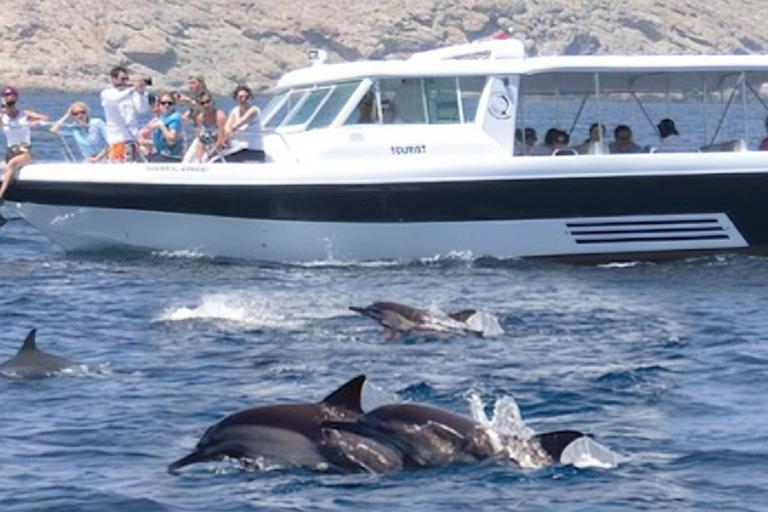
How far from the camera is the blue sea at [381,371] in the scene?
1267 cm

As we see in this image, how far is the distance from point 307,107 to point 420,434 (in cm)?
1327

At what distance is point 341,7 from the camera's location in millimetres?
154750

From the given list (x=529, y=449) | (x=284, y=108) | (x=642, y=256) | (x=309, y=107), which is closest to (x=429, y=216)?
(x=309, y=107)

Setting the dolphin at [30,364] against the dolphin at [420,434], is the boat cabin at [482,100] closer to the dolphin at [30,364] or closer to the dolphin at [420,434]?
the dolphin at [30,364]

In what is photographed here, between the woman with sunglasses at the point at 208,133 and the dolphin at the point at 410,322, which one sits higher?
the woman with sunglasses at the point at 208,133

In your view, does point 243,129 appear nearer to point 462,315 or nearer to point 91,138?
point 91,138

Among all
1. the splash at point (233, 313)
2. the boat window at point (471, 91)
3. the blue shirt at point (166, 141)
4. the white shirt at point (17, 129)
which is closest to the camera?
the splash at point (233, 313)

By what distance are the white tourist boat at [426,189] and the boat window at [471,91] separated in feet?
0.07

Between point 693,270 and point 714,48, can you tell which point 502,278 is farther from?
point 714,48

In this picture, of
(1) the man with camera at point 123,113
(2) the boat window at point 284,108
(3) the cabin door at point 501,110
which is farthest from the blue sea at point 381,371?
(2) the boat window at point 284,108

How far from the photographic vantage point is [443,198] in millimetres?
23969

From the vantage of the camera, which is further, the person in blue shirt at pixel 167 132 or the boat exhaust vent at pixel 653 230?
the person in blue shirt at pixel 167 132

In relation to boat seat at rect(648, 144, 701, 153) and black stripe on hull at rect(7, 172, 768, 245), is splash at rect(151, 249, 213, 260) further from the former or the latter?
boat seat at rect(648, 144, 701, 153)

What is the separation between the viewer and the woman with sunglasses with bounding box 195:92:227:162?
2491cm
